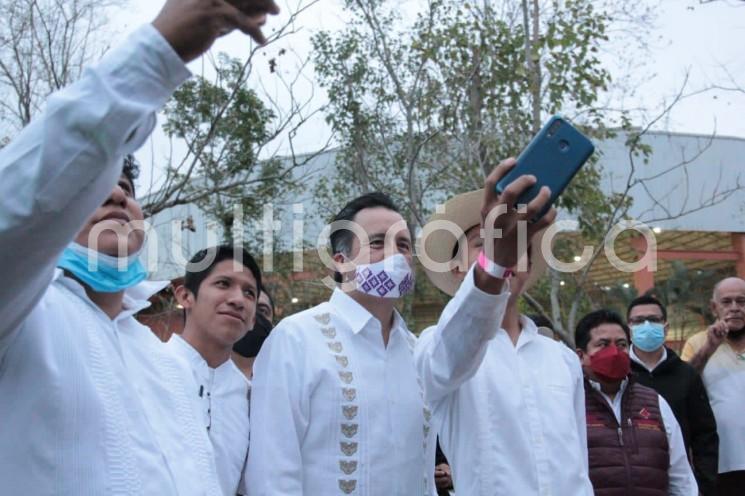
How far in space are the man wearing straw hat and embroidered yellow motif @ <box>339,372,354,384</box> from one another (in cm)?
27

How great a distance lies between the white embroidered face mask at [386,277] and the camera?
10.4 ft

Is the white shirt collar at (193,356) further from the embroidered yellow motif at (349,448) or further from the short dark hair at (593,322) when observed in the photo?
the short dark hair at (593,322)

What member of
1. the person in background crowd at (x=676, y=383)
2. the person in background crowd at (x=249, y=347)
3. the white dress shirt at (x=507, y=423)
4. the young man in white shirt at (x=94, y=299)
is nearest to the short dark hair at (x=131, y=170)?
the young man in white shirt at (x=94, y=299)

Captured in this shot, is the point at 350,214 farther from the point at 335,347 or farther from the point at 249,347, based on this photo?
the point at 249,347

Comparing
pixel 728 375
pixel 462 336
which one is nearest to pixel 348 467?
pixel 462 336

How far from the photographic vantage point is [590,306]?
642 inches

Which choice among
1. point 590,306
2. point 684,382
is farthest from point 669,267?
point 684,382

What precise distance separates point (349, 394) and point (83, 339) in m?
1.33

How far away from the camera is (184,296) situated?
151 inches

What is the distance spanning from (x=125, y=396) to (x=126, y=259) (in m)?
0.37

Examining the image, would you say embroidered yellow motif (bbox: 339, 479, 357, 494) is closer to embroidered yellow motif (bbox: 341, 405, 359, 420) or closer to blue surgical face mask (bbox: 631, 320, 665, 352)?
embroidered yellow motif (bbox: 341, 405, 359, 420)

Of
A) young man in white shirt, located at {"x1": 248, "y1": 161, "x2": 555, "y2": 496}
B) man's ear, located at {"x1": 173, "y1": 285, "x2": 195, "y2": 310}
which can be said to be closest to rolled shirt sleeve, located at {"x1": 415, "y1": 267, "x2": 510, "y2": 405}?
young man in white shirt, located at {"x1": 248, "y1": 161, "x2": 555, "y2": 496}

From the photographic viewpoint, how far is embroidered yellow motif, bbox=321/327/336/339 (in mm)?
3143

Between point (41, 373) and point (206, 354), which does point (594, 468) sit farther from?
point (41, 373)
